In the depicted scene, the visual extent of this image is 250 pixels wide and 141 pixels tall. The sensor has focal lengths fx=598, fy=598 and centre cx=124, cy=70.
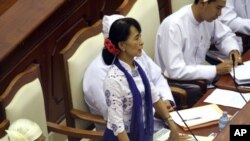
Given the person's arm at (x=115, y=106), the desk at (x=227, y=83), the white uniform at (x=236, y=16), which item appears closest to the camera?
the person's arm at (x=115, y=106)

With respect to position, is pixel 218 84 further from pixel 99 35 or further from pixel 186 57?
pixel 99 35

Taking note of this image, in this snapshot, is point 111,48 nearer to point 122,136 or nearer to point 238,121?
point 122,136

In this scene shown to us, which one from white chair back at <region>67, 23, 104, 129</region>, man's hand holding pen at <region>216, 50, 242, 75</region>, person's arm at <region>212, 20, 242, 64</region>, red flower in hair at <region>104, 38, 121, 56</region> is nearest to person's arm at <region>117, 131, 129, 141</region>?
red flower in hair at <region>104, 38, 121, 56</region>

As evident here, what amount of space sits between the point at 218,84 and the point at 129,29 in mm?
725

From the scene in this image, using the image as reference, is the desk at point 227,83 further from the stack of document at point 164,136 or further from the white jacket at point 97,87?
the stack of document at point 164,136

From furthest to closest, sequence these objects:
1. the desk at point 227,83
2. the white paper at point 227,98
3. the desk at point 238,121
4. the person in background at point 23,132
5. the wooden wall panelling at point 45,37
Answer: the wooden wall panelling at point 45,37
the desk at point 227,83
the white paper at point 227,98
the person in background at point 23,132
the desk at point 238,121

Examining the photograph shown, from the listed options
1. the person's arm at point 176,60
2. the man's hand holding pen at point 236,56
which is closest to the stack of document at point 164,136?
the person's arm at point 176,60

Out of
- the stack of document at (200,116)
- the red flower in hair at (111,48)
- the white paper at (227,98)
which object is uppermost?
the red flower in hair at (111,48)

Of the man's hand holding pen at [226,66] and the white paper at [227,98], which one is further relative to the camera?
the man's hand holding pen at [226,66]

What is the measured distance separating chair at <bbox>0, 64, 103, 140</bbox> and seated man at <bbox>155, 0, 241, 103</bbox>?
647mm

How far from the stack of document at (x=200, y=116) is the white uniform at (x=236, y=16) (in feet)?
3.33

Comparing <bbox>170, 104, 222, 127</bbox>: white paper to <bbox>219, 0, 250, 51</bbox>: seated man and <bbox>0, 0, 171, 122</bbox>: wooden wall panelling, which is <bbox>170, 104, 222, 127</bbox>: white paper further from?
<bbox>219, 0, 250, 51</bbox>: seated man

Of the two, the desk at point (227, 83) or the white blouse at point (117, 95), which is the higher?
the white blouse at point (117, 95)

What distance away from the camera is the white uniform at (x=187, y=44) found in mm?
3037
